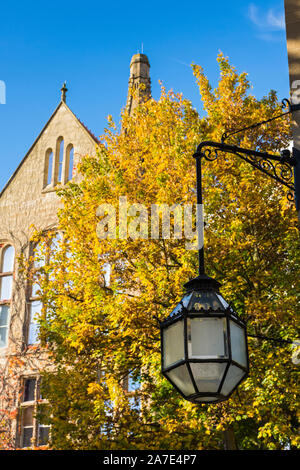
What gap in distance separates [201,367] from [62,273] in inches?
478

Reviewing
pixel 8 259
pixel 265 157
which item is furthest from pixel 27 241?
pixel 265 157

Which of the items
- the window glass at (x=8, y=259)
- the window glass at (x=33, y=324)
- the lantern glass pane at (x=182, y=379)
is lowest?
the lantern glass pane at (x=182, y=379)

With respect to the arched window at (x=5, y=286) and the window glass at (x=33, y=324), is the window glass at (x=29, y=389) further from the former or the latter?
the arched window at (x=5, y=286)

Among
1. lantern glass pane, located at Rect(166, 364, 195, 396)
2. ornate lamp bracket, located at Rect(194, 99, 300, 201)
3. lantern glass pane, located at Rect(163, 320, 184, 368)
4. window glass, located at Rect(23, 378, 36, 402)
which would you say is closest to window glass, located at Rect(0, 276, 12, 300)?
window glass, located at Rect(23, 378, 36, 402)

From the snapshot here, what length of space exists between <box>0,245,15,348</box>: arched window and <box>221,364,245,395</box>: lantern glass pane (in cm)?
2154

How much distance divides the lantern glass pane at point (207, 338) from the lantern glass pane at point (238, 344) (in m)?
0.08

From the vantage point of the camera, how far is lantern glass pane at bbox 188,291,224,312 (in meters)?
4.07

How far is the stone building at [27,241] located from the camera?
2292 cm

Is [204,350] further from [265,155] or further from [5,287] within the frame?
[5,287]

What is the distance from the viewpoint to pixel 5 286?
25.8m

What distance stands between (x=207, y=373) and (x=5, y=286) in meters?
22.8

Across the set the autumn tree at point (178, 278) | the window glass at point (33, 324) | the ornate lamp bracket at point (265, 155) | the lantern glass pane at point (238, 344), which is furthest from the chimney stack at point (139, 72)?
the lantern glass pane at point (238, 344)

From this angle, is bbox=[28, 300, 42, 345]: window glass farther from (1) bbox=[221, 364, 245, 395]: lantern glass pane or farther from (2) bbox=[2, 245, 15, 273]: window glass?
(1) bbox=[221, 364, 245, 395]: lantern glass pane
